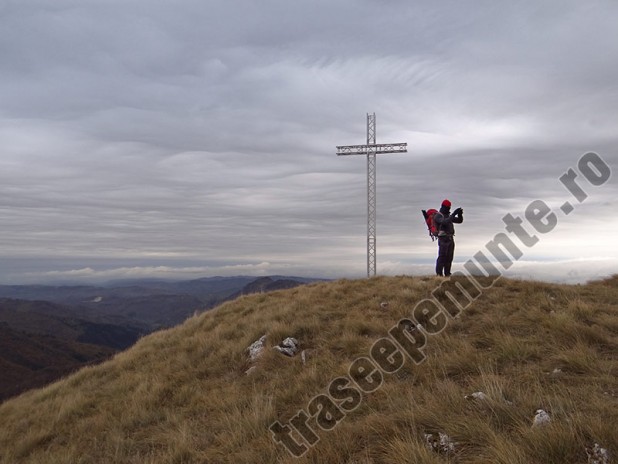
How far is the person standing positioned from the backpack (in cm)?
15

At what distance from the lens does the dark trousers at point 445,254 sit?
44.9 ft

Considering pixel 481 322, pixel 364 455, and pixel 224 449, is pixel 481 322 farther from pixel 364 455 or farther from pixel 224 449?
pixel 224 449

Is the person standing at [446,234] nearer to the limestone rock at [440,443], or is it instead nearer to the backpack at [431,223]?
the backpack at [431,223]

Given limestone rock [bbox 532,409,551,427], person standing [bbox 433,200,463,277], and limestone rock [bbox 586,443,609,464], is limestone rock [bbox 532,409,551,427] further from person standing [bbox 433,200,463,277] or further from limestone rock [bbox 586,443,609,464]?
person standing [bbox 433,200,463,277]

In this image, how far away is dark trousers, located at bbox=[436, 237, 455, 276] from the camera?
44.9 ft

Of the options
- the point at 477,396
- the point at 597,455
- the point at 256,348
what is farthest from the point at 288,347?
the point at 597,455

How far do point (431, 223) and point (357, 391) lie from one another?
8.63 metres

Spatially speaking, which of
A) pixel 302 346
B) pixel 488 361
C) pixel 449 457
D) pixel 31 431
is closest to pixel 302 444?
pixel 449 457

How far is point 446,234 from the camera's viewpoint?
1342cm

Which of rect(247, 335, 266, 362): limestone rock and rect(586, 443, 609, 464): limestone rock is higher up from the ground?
rect(586, 443, 609, 464): limestone rock

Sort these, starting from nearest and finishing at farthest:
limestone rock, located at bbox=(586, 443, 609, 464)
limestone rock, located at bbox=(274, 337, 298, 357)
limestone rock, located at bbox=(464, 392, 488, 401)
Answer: limestone rock, located at bbox=(586, 443, 609, 464), limestone rock, located at bbox=(464, 392, 488, 401), limestone rock, located at bbox=(274, 337, 298, 357)

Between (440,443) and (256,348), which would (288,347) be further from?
(440,443)

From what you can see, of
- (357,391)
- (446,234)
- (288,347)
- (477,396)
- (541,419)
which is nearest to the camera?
(541,419)

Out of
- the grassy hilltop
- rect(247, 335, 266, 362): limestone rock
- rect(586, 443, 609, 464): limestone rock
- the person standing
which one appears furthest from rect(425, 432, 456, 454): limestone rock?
the person standing
